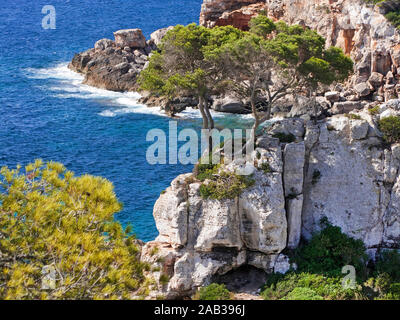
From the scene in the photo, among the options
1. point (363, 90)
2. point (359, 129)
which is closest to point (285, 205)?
point (359, 129)

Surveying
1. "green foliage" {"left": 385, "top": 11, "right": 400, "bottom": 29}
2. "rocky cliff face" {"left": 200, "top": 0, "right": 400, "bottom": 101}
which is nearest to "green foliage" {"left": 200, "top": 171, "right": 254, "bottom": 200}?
"rocky cliff face" {"left": 200, "top": 0, "right": 400, "bottom": 101}

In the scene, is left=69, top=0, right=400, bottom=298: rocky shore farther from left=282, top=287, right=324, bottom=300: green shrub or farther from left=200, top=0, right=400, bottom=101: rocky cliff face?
left=200, top=0, right=400, bottom=101: rocky cliff face

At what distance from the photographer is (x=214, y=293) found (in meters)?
31.2

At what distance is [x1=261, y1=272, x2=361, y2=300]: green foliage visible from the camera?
31.1 m

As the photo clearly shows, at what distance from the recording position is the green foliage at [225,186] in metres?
33.1

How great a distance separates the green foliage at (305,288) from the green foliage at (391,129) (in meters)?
9.79

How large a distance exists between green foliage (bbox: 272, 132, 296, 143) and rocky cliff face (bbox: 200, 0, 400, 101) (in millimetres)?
36532

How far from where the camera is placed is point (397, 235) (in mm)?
34969

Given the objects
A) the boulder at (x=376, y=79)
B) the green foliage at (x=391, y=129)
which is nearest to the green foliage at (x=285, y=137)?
the green foliage at (x=391, y=129)

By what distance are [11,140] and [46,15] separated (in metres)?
94.4

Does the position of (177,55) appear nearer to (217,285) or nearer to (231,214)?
(231,214)

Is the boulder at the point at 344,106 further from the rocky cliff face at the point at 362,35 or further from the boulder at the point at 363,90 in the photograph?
the rocky cliff face at the point at 362,35

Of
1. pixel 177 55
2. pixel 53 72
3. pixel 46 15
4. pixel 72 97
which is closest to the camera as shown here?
pixel 177 55
